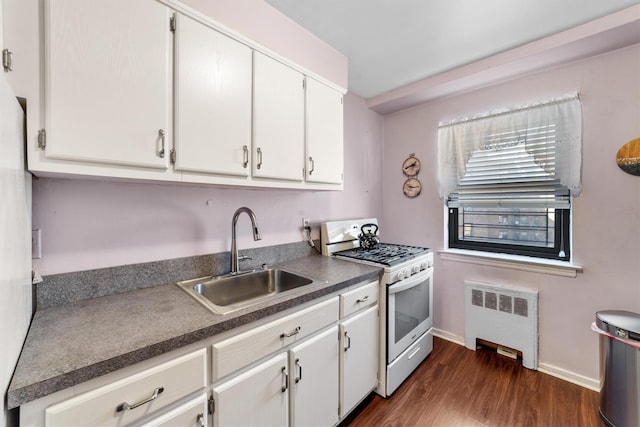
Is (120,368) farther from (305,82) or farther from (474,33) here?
(474,33)

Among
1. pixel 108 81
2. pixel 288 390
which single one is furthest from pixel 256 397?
pixel 108 81

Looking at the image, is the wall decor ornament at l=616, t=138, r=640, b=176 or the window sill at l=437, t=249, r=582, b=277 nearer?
the wall decor ornament at l=616, t=138, r=640, b=176

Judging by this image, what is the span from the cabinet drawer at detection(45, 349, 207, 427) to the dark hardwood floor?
3.86 ft

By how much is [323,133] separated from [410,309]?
1.44 m

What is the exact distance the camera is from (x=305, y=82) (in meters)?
1.70

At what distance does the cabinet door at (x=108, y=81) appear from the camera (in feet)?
2.94

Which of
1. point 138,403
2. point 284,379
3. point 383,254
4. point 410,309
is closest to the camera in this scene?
point 138,403

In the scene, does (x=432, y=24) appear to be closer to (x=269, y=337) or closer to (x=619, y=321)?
(x=269, y=337)

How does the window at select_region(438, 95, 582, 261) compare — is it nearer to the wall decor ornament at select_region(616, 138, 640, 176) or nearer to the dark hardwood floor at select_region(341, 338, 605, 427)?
the wall decor ornament at select_region(616, 138, 640, 176)

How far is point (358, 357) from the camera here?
163 centimetres

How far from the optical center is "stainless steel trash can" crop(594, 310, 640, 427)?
1.45 m

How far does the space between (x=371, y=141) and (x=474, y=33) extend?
51.4 inches

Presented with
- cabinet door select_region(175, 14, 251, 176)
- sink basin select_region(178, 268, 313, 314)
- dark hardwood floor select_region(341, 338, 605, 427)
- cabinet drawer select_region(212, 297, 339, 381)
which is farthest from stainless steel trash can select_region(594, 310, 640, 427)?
cabinet door select_region(175, 14, 251, 176)

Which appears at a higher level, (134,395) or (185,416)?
(134,395)
